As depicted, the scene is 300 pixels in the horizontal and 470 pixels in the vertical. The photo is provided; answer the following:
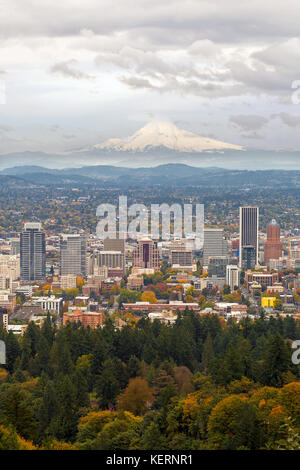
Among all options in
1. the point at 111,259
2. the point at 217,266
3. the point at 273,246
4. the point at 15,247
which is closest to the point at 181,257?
the point at 111,259

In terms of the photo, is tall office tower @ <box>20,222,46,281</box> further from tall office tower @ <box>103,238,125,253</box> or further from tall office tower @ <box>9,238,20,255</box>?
tall office tower @ <box>103,238,125,253</box>

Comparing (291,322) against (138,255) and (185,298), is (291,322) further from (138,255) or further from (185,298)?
(138,255)

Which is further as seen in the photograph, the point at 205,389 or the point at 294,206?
the point at 294,206

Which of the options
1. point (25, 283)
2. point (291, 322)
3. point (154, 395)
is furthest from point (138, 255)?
point (154, 395)

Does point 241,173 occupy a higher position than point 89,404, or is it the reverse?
point 241,173

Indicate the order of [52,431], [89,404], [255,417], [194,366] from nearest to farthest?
[255,417] → [52,431] → [89,404] → [194,366]
